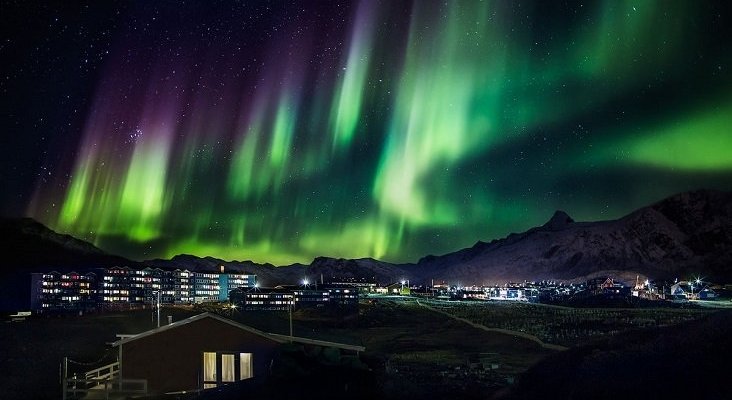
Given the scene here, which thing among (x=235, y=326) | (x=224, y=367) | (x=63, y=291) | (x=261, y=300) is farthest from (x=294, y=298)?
(x=235, y=326)

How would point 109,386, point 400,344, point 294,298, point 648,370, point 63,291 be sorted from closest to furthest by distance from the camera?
point 648,370 → point 109,386 → point 400,344 → point 294,298 → point 63,291

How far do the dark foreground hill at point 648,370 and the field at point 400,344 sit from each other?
361 centimetres

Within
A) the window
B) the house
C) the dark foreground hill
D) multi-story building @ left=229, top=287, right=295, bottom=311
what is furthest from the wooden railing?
multi-story building @ left=229, top=287, right=295, bottom=311

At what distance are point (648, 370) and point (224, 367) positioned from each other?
19618mm

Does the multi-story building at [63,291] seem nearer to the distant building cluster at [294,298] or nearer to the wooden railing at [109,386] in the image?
the distant building cluster at [294,298]

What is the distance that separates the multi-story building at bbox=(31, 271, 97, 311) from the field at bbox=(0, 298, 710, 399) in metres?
65.6

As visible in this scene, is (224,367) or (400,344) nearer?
(224,367)

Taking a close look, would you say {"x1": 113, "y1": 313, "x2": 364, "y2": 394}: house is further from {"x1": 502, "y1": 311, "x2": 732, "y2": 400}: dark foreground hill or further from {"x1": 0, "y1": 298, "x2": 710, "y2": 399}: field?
{"x1": 502, "y1": 311, "x2": 732, "y2": 400}: dark foreground hill

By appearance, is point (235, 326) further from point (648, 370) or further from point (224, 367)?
point (648, 370)

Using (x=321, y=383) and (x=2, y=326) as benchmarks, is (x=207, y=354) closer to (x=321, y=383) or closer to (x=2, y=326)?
(x=321, y=383)

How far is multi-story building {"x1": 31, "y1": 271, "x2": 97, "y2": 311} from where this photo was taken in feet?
615

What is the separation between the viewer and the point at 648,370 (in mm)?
23984

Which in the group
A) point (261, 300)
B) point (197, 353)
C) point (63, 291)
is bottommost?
point (261, 300)

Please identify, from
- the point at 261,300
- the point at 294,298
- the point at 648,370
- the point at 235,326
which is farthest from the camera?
the point at 294,298
